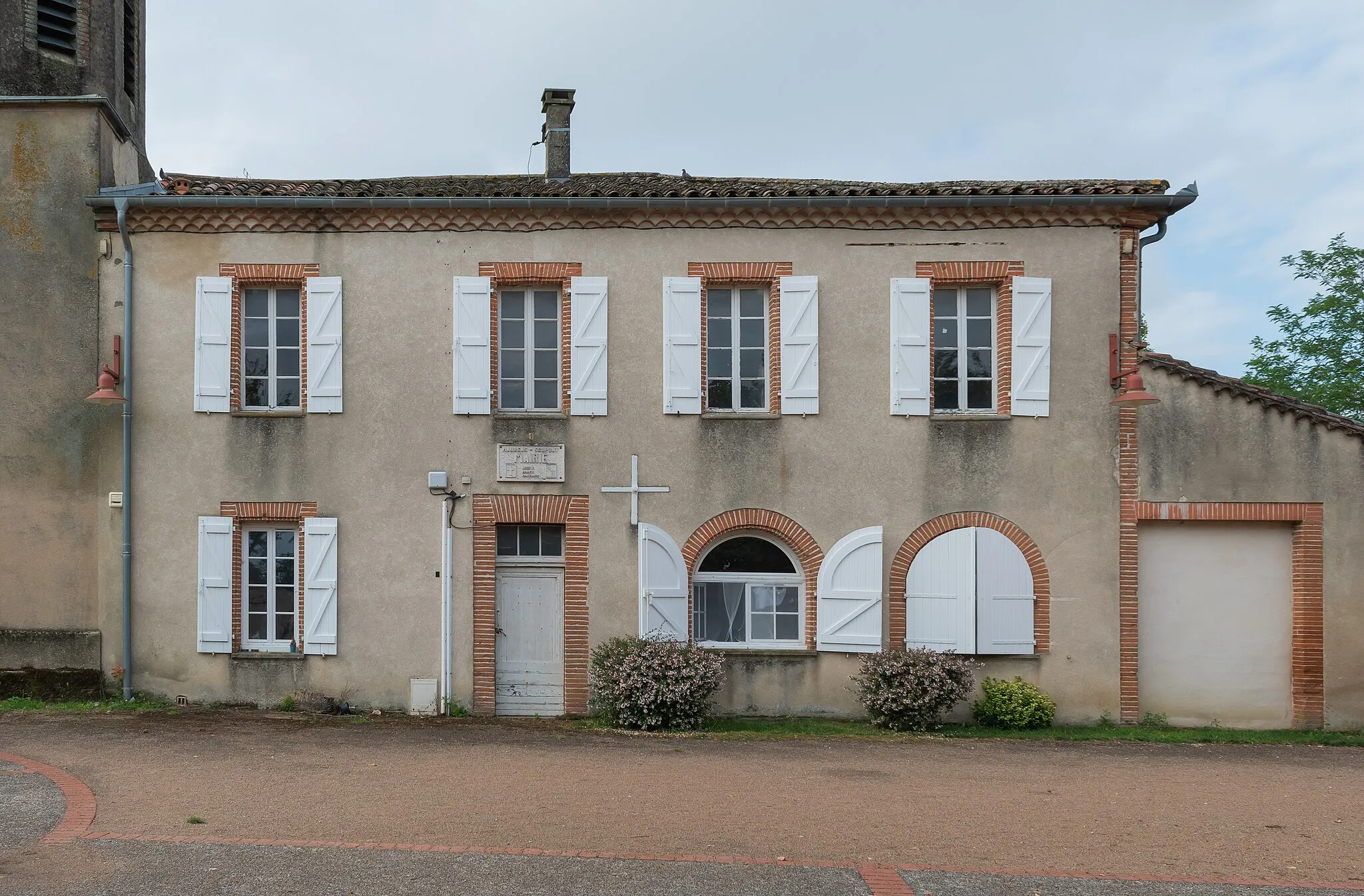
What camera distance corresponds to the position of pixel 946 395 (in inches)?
452

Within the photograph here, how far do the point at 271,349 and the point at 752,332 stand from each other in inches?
206

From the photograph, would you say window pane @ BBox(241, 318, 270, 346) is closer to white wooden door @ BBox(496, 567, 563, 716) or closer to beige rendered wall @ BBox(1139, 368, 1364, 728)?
white wooden door @ BBox(496, 567, 563, 716)

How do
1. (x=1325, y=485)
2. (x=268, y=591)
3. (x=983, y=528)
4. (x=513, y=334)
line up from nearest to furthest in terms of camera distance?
(x=1325, y=485) < (x=983, y=528) < (x=268, y=591) < (x=513, y=334)

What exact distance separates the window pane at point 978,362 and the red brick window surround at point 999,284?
109 millimetres

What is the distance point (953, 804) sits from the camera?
777 cm

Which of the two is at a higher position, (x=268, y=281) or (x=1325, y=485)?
(x=268, y=281)

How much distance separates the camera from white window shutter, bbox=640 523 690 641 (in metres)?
11.1

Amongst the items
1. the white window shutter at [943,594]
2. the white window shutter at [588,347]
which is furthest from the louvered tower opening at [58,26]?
the white window shutter at [943,594]

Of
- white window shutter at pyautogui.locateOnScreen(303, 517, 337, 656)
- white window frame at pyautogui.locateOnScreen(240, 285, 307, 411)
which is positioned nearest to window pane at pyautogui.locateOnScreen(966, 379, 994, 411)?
white window shutter at pyautogui.locateOnScreen(303, 517, 337, 656)

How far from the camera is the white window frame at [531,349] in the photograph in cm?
1150

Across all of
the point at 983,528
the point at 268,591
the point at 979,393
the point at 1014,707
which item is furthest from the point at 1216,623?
the point at 268,591

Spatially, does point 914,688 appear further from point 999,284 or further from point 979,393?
point 999,284

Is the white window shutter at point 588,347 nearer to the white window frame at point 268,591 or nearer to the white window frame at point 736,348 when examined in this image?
the white window frame at point 736,348

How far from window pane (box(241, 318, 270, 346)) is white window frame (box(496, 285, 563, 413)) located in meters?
2.55
